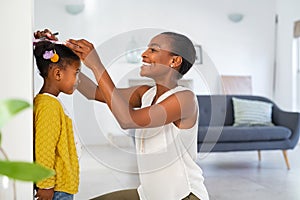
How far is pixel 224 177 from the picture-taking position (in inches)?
142

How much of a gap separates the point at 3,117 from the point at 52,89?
2.54 ft

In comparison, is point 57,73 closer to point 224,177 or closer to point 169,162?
point 169,162

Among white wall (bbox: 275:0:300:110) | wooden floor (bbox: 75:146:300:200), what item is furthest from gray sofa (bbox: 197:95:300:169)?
white wall (bbox: 275:0:300:110)

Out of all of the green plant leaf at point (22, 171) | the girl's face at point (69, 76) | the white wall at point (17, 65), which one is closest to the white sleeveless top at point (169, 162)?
the girl's face at point (69, 76)

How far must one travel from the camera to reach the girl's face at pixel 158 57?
3.95ft

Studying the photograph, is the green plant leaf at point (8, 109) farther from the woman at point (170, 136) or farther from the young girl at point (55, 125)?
the woman at point (170, 136)

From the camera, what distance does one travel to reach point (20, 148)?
0.78 metres

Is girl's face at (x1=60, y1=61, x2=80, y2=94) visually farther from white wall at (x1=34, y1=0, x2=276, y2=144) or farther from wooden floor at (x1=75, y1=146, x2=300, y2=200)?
white wall at (x1=34, y1=0, x2=276, y2=144)

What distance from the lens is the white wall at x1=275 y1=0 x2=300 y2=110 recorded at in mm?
5973

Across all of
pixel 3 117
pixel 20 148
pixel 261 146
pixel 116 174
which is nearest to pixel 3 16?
pixel 20 148

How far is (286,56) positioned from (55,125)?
5707 mm

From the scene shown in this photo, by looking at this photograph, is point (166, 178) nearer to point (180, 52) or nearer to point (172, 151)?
point (172, 151)

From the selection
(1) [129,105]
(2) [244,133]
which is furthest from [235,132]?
(1) [129,105]

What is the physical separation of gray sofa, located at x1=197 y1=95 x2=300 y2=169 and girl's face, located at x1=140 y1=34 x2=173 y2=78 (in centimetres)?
236
